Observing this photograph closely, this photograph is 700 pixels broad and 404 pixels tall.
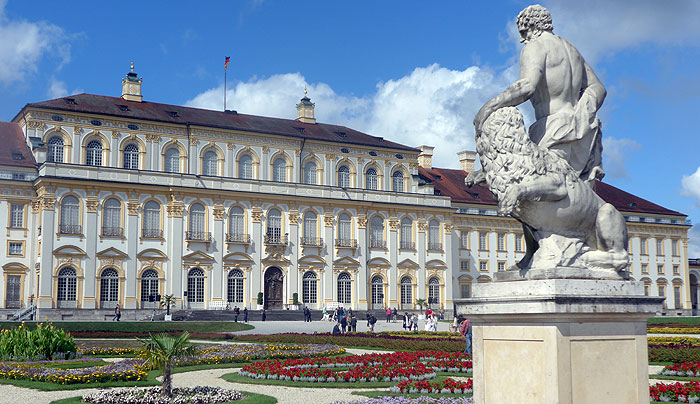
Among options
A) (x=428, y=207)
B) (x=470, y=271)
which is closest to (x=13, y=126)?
(x=428, y=207)

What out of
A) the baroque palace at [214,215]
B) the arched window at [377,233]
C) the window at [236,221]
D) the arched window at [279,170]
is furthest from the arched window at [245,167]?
the arched window at [377,233]

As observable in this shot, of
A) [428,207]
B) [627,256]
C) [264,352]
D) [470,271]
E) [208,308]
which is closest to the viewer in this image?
[627,256]

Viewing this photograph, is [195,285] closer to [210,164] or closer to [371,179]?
[210,164]

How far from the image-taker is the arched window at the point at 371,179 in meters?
57.3

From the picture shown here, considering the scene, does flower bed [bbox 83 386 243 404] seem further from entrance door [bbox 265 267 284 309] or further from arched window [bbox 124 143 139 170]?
arched window [bbox 124 143 139 170]

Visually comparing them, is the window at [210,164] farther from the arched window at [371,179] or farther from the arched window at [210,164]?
the arched window at [371,179]

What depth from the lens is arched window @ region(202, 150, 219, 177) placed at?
170 feet

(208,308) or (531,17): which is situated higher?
(531,17)

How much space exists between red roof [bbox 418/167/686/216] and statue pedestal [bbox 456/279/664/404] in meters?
54.1

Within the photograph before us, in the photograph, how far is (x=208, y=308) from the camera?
4859 cm

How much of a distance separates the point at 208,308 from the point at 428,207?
713 inches

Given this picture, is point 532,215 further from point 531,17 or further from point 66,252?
point 66,252

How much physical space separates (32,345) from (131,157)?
32.5 m

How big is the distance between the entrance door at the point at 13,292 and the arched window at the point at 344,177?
2243 cm
